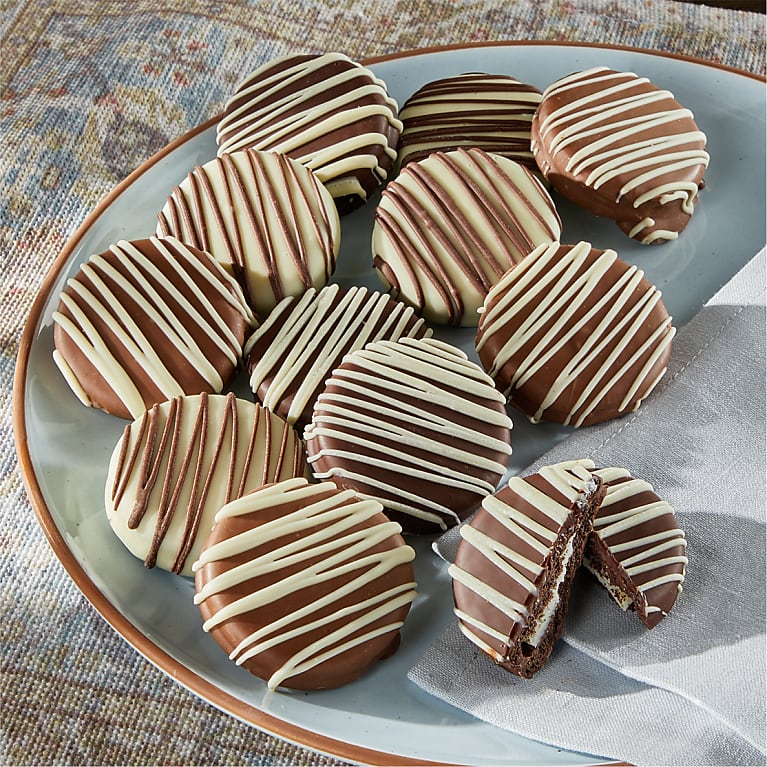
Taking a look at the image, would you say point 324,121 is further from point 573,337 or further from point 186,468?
point 186,468

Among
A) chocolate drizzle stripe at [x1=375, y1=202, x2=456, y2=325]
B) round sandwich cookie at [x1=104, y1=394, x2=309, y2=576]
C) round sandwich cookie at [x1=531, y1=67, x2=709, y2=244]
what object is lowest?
round sandwich cookie at [x1=104, y1=394, x2=309, y2=576]

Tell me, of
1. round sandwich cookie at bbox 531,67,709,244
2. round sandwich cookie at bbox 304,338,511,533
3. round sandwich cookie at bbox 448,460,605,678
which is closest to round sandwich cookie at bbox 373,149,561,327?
round sandwich cookie at bbox 531,67,709,244

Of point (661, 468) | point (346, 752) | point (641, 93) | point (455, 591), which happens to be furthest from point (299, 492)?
point (641, 93)

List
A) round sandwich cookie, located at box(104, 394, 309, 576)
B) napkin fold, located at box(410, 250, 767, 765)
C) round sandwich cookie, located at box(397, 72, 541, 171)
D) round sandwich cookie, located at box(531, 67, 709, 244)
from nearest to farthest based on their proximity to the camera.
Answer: napkin fold, located at box(410, 250, 767, 765)
round sandwich cookie, located at box(104, 394, 309, 576)
round sandwich cookie, located at box(531, 67, 709, 244)
round sandwich cookie, located at box(397, 72, 541, 171)

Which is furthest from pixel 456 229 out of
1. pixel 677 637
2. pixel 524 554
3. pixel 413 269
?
pixel 677 637

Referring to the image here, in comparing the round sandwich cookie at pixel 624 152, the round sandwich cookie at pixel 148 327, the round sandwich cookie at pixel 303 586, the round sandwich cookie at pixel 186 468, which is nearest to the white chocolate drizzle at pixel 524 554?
the round sandwich cookie at pixel 303 586

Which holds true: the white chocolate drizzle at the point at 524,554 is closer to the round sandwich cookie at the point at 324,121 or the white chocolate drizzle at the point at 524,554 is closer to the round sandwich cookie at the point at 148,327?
the round sandwich cookie at the point at 148,327

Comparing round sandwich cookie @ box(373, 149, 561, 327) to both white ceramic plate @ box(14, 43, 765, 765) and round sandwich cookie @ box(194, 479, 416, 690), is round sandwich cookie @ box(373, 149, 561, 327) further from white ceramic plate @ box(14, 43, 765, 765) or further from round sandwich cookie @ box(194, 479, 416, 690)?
round sandwich cookie @ box(194, 479, 416, 690)
